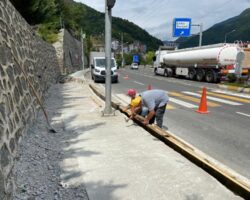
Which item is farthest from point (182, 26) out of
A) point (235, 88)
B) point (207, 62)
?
point (235, 88)

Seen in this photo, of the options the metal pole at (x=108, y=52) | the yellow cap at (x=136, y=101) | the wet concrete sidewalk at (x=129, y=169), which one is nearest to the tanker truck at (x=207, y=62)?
the metal pole at (x=108, y=52)

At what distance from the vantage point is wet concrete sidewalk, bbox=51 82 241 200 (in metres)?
4.43

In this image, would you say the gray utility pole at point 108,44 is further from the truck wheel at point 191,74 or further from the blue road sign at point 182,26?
the blue road sign at point 182,26

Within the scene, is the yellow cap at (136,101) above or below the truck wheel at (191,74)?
above

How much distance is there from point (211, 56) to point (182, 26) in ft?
52.1

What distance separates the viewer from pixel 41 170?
16.4 ft

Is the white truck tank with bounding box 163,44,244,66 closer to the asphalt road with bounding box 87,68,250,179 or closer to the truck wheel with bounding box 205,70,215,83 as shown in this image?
the truck wheel with bounding box 205,70,215,83

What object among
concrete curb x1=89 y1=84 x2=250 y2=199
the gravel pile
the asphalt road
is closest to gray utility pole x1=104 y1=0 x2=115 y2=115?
the asphalt road

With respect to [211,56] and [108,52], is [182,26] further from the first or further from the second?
[108,52]

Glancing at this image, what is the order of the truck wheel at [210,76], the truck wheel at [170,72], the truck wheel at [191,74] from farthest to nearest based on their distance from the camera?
1. the truck wheel at [170,72]
2. the truck wheel at [191,74]
3. the truck wheel at [210,76]

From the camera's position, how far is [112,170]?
5273 mm

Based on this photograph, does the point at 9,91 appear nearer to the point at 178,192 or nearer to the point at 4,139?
the point at 4,139

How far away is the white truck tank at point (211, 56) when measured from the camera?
24.8 metres

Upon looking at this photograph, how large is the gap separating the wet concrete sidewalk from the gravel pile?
162 mm
